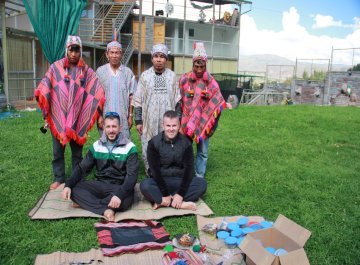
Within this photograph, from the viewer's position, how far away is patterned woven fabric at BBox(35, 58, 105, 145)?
4.18m

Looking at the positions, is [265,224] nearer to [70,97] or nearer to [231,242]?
[231,242]

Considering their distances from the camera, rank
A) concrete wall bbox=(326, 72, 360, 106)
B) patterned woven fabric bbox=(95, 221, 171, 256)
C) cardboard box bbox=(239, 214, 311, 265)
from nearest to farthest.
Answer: cardboard box bbox=(239, 214, 311, 265) → patterned woven fabric bbox=(95, 221, 171, 256) → concrete wall bbox=(326, 72, 360, 106)

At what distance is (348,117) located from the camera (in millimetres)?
11625

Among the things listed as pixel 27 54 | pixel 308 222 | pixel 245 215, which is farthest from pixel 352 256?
pixel 27 54

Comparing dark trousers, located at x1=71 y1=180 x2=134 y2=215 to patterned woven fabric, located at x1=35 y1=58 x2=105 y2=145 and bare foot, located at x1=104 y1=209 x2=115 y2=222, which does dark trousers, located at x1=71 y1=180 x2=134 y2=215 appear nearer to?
bare foot, located at x1=104 y1=209 x2=115 y2=222

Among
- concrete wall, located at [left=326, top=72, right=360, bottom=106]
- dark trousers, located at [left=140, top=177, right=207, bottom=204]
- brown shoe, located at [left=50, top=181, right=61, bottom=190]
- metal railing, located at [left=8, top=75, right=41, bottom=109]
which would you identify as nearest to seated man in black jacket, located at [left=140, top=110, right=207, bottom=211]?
dark trousers, located at [left=140, top=177, right=207, bottom=204]

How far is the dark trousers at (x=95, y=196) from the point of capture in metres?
3.73

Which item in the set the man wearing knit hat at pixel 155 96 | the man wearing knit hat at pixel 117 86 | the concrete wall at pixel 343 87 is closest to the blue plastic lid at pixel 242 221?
the man wearing knit hat at pixel 155 96

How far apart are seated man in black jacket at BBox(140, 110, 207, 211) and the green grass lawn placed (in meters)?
0.30

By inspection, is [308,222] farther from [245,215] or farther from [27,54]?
[27,54]

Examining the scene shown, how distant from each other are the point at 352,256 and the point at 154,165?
81.3 inches

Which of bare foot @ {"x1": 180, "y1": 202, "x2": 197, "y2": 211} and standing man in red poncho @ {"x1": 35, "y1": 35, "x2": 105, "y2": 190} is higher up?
standing man in red poncho @ {"x1": 35, "y1": 35, "x2": 105, "y2": 190}

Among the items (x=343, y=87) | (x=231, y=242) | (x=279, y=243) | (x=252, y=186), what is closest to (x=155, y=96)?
(x=252, y=186)

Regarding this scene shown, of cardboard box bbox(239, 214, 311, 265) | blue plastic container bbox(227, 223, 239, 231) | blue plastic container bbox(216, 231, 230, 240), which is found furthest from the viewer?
blue plastic container bbox(227, 223, 239, 231)
